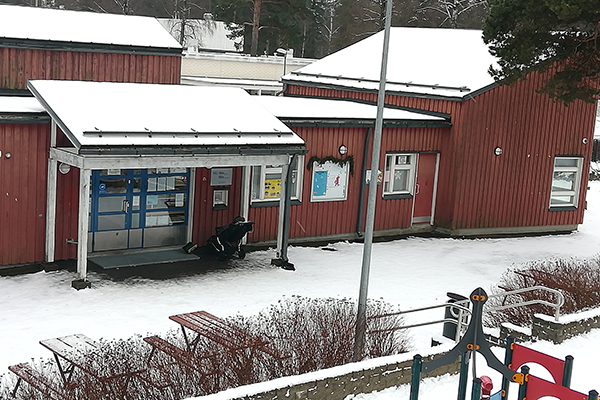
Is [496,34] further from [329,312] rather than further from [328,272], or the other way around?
[329,312]

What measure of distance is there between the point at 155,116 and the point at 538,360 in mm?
9029

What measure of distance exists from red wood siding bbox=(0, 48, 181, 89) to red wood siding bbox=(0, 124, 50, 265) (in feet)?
12.1

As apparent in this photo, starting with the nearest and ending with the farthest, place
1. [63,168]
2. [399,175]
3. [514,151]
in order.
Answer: [63,168] → [399,175] → [514,151]

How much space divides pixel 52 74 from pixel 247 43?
108ft

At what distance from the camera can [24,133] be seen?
15.0 m

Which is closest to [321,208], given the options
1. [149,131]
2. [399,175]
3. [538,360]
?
[399,175]

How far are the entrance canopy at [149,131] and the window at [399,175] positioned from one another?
14.3ft

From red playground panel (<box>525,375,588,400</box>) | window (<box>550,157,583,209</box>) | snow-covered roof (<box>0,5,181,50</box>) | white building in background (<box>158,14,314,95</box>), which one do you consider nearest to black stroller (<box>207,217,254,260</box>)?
snow-covered roof (<box>0,5,181,50</box>)

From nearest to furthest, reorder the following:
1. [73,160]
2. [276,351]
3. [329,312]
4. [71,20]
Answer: [276,351], [329,312], [73,160], [71,20]

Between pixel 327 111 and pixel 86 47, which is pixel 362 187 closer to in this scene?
pixel 327 111

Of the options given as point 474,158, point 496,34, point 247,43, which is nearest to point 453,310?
point 496,34

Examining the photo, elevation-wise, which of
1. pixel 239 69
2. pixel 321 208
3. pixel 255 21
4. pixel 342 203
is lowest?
pixel 321 208

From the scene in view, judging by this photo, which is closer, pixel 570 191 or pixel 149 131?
pixel 149 131

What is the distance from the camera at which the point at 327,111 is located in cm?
1964
